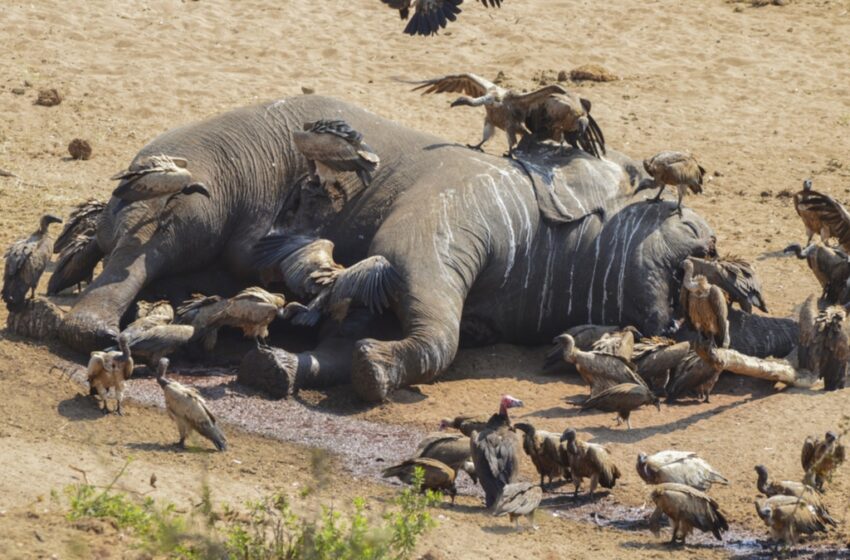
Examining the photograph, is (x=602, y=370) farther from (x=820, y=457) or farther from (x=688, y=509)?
(x=688, y=509)

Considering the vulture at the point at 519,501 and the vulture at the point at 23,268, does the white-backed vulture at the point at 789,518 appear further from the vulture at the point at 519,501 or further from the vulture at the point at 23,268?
the vulture at the point at 23,268

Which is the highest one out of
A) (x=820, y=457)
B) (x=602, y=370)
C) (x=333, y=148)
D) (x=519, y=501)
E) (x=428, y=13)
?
(x=428, y=13)

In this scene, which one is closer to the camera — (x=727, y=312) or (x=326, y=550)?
(x=326, y=550)

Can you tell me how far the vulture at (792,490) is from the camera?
37.0 feet

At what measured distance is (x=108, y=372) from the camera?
12.6 m

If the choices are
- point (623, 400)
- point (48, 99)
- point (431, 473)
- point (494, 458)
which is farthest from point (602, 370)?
point (48, 99)

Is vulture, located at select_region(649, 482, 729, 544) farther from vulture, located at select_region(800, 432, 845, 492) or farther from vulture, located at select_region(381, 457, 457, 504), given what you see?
vulture, located at select_region(381, 457, 457, 504)

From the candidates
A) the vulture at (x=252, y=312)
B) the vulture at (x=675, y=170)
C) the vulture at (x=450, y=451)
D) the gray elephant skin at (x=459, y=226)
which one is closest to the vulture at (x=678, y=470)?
the vulture at (x=450, y=451)

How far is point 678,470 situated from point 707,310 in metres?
2.54

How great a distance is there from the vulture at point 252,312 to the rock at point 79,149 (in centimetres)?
593

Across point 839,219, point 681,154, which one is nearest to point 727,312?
point 681,154

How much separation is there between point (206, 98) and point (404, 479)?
10.3 metres

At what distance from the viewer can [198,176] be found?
14.9 m

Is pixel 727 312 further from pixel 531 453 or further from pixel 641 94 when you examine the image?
→ pixel 641 94
